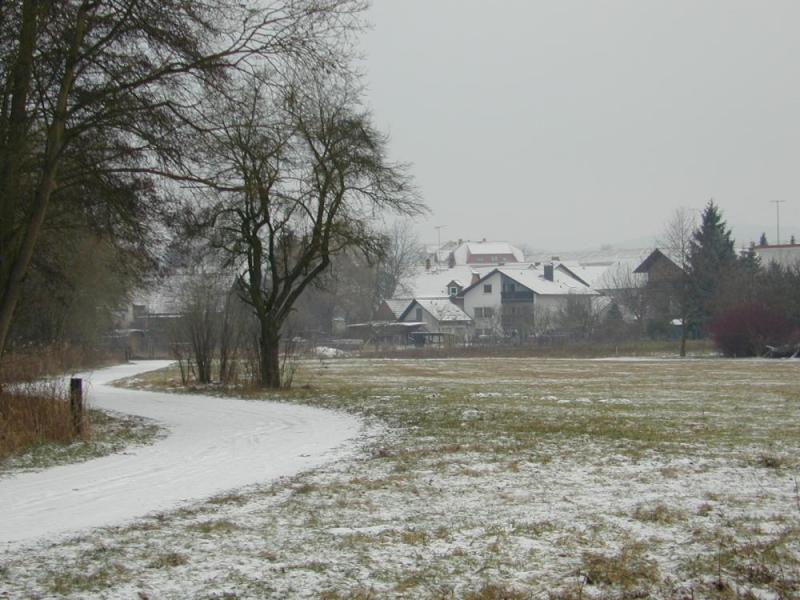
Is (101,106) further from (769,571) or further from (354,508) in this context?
(769,571)

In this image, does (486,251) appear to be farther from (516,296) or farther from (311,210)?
(311,210)

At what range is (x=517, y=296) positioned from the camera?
101m

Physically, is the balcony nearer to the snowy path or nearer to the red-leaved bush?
the red-leaved bush

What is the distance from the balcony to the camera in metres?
100

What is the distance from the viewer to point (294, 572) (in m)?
6.66

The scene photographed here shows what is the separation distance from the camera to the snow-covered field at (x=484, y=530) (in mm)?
6352

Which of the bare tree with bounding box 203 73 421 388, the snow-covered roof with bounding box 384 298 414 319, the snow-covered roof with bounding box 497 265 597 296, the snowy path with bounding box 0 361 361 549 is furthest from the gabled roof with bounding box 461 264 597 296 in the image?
the snowy path with bounding box 0 361 361 549

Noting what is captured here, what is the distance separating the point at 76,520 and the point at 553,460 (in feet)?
19.0

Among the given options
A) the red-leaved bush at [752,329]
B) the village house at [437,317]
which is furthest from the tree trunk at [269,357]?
the village house at [437,317]

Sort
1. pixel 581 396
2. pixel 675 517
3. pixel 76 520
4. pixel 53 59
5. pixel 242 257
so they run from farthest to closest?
pixel 242 257 → pixel 581 396 → pixel 53 59 → pixel 76 520 → pixel 675 517

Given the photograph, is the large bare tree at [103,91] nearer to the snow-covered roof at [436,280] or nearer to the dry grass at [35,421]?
the dry grass at [35,421]

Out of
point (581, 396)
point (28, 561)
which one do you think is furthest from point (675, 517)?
point (581, 396)

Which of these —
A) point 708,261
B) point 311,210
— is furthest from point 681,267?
point 311,210

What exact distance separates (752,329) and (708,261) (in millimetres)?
16351
